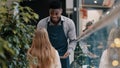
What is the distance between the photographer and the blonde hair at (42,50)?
4.29 meters

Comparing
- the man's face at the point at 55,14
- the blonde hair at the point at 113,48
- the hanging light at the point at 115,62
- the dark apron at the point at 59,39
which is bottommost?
the dark apron at the point at 59,39

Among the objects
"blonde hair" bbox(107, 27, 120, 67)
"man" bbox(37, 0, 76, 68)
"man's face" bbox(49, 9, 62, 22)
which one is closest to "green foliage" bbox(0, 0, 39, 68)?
"blonde hair" bbox(107, 27, 120, 67)

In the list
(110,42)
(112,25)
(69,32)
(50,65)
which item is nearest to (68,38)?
(69,32)

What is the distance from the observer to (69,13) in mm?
8305

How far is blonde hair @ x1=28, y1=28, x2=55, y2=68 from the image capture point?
429cm

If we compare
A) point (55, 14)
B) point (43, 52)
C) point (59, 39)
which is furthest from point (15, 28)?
point (59, 39)

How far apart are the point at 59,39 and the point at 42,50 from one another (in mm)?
957

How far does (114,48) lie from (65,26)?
2.71 metres

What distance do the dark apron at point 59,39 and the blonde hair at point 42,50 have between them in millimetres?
812

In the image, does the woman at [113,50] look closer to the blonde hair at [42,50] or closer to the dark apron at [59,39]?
the blonde hair at [42,50]

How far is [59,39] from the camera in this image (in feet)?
17.4

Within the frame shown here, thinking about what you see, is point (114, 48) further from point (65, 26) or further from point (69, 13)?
point (69, 13)

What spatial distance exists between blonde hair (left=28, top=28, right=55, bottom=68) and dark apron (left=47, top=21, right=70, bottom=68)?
2.66 ft

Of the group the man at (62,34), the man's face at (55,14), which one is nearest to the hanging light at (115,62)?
the man's face at (55,14)
